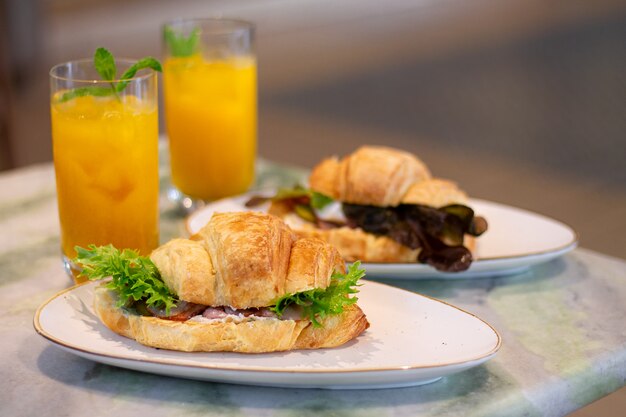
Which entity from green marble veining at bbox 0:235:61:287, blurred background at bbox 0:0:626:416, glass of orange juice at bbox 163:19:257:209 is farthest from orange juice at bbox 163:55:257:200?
blurred background at bbox 0:0:626:416

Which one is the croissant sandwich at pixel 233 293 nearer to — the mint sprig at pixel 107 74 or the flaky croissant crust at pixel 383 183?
the mint sprig at pixel 107 74

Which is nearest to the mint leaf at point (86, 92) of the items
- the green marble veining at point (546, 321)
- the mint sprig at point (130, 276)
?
the mint sprig at point (130, 276)

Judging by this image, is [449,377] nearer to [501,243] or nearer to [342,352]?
[342,352]

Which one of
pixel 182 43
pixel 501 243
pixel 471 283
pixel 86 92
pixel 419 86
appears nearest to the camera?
pixel 86 92

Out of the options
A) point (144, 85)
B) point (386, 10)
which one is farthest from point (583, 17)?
point (144, 85)

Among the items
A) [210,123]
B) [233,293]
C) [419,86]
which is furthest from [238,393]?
[419,86]

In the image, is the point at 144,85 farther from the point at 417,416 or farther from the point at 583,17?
the point at 583,17

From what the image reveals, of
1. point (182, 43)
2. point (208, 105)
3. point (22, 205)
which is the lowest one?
point (22, 205)

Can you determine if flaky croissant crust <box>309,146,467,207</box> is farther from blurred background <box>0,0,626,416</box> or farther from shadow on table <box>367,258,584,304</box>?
blurred background <box>0,0,626,416</box>
